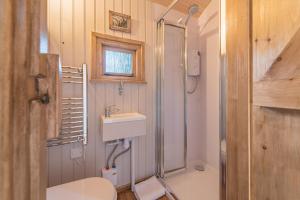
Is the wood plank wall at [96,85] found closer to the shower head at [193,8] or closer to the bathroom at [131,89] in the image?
the bathroom at [131,89]

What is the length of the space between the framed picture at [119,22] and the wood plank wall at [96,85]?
0.05 m

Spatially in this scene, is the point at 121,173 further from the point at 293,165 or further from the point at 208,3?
the point at 208,3

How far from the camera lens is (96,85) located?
63.4 inches

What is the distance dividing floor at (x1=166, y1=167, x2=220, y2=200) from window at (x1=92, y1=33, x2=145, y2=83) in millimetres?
1313

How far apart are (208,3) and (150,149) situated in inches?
84.4

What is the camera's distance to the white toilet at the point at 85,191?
1.05 m

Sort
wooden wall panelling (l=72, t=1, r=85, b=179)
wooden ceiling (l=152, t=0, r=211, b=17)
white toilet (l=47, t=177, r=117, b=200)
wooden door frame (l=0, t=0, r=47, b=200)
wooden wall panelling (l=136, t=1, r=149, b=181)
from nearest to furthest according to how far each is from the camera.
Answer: wooden door frame (l=0, t=0, r=47, b=200) < white toilet (l=47, t=177, r=117, b=200) < wooden wall panelling (l=72, t=1, r=85, b=179) < wooden wall panelling (l=136, t=1, r=149, b=181) < wooden ceiling (l=152, t=0, r=211, b=17)

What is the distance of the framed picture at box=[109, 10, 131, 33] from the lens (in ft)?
5.40

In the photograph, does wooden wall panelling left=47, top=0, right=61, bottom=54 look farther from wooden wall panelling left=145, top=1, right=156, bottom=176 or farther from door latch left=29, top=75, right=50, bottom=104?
door latch left=29, top=75, right=50, bottom=104

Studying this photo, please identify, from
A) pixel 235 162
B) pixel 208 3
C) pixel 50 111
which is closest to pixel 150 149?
pixel 235 162

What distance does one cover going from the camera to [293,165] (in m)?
0.60

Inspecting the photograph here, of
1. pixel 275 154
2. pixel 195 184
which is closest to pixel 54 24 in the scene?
pixel 275 154

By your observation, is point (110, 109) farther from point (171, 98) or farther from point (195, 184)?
point (195, 184)

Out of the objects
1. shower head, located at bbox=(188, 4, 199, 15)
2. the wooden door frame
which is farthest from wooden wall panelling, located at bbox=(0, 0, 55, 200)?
shower head, located at bbox=(188, 4, 199, 15)
